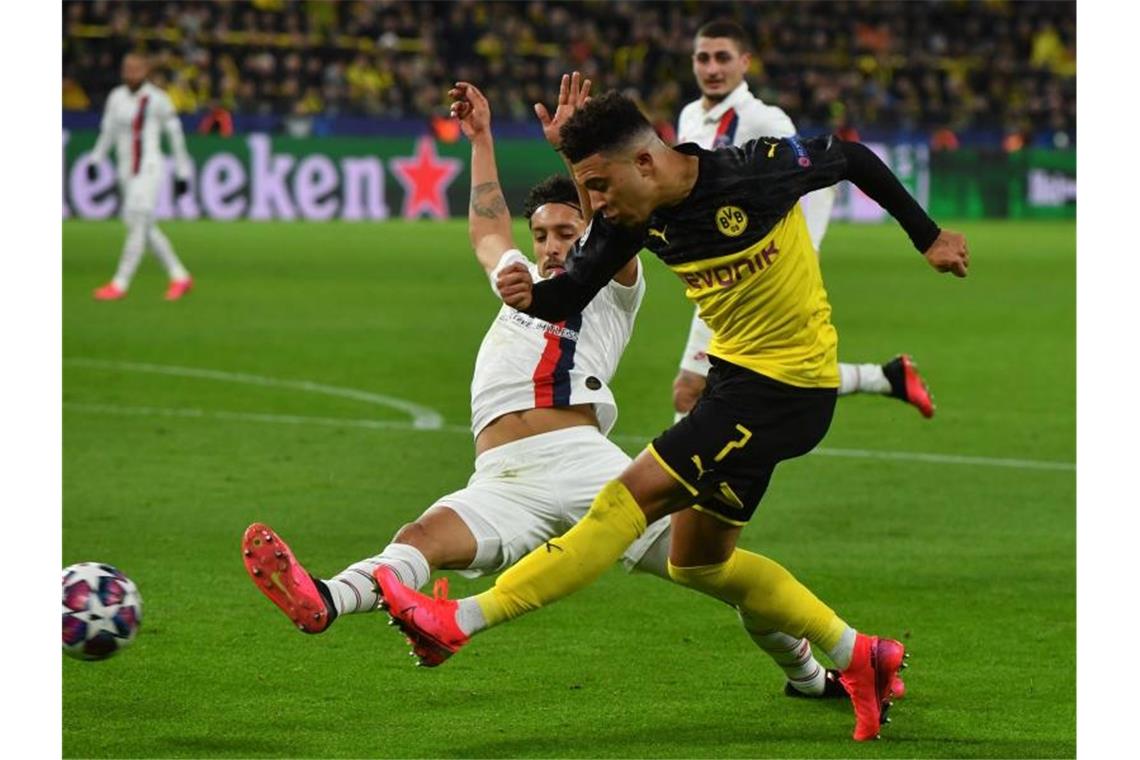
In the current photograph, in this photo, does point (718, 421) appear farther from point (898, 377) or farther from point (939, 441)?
point (939, 441)

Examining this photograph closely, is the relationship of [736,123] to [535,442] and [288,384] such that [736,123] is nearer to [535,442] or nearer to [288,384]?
[535,442]

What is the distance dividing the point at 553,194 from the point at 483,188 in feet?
0.76

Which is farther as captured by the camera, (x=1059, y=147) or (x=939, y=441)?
(x=1059, y=147)

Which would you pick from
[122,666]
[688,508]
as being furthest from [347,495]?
[688,508]

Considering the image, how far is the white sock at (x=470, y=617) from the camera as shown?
520 cm

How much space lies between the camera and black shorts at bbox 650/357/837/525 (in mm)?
5277

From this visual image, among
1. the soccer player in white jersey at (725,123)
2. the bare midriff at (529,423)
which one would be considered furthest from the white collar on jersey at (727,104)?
the bare midriff at (529,423)

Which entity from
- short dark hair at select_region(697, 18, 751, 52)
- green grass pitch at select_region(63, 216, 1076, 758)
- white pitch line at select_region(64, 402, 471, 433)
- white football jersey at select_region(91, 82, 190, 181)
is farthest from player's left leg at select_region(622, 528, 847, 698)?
white football jersey at select_region(91, 82, 190, 181)

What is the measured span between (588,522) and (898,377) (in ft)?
17.7

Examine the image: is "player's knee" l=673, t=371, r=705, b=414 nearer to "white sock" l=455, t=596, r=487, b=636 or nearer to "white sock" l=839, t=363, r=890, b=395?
"white sock" l=839, t=363, r=890, b=395

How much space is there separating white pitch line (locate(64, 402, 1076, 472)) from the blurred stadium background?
0.15 feet

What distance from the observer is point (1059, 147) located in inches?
1404

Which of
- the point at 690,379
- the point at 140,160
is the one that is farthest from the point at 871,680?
the point at 140,160

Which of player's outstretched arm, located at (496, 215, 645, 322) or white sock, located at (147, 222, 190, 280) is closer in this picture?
player's outstretched arm, located at (496, 215, 645, 322)
